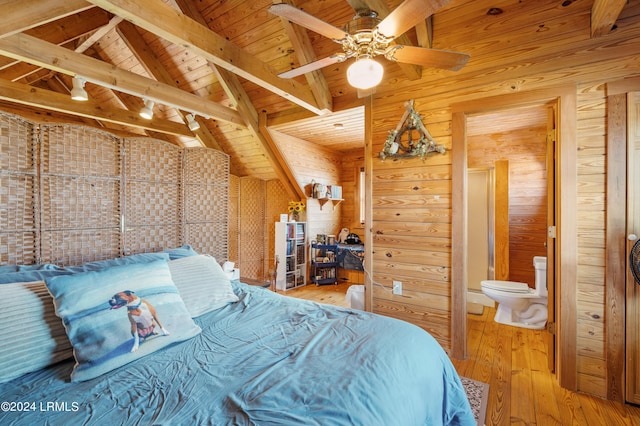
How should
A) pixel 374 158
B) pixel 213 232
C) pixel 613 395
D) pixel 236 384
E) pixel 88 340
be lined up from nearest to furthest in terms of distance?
pixel 236 384 → pixel 88 340 → pixel 613 395 → pixel 374 158 → pixel 213 232

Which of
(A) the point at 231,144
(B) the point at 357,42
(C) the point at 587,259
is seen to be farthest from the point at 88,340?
(A) the point at 231,144

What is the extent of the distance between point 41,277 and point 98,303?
59cm

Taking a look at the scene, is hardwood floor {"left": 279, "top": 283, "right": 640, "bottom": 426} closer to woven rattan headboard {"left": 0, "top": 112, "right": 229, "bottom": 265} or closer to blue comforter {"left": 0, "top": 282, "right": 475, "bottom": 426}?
blue comforter {"left": 0, "top": 282, "right": 475, "bottom": 426}

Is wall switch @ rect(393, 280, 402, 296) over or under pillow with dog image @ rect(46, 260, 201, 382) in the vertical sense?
under

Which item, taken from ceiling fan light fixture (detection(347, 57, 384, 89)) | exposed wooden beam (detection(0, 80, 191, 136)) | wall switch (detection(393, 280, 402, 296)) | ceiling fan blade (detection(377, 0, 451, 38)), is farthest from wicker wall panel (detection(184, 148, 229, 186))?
ceiling fan blade (detection(377, 0, 451, 38))

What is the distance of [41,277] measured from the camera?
1.52 metres

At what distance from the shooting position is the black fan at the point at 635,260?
1.70m

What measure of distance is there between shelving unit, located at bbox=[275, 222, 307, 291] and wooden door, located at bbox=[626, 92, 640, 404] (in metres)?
3.73

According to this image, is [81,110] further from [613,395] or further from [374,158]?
[613,395]

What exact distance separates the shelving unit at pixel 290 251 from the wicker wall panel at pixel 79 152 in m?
2.53

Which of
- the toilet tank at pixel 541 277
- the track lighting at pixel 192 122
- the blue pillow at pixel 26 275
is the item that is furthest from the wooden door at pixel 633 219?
the track lighting at pixel 192 122

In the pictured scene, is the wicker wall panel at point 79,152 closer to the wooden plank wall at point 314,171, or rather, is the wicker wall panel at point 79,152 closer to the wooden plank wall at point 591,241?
the wooden plank wall at point 314,171

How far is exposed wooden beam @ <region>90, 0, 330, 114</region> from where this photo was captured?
5.29 feet

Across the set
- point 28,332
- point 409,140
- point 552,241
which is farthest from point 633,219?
point 28,332
